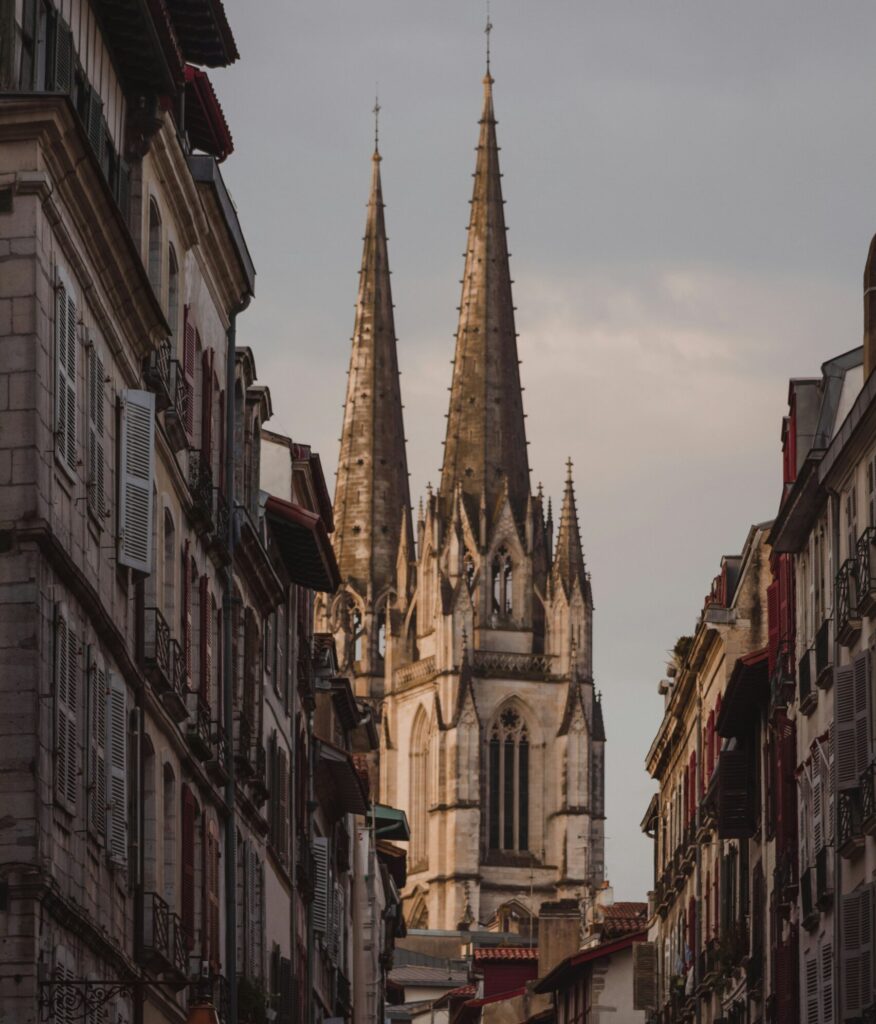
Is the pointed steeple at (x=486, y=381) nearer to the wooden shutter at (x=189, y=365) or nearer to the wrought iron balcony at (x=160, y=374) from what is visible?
the wooden shutter at (x=189, y=365)

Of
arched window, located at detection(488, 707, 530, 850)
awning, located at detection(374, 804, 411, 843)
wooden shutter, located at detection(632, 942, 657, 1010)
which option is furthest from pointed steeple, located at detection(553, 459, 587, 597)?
wooden shutter, located at detection(632, 942, 657, 1010)

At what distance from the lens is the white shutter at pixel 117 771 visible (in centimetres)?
2739

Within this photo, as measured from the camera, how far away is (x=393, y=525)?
19938 cm

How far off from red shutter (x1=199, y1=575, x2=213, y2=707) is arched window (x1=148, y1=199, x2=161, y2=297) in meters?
4.85

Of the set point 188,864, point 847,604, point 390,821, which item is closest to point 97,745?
point 188,864

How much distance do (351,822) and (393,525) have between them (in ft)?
432

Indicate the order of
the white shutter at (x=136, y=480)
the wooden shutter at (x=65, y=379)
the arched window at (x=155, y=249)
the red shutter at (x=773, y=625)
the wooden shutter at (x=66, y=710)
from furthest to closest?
the red shutter at (x=773, y=625)
the arched window at (x=155, y=249)
the white shutter at (x=136, y=480)
the wooden shutter at (x=65, y=379)
the wooden shutter at (x=66, y=710)

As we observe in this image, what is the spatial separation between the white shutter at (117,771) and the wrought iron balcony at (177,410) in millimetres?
4605

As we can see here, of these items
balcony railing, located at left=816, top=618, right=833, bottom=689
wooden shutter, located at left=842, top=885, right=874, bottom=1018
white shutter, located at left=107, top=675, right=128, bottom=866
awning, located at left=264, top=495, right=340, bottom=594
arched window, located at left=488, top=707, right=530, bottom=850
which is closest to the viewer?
white shutter, located at left=107, top=675, right=128, bottom=866

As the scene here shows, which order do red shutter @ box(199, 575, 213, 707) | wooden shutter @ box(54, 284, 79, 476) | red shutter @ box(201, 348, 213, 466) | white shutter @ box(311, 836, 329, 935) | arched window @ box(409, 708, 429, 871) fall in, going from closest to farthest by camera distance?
1. wooden shutter @ box(54, 284, 79, 476)
2. red shutter @ box(199, 575, 213, 707)
3. red shutter @ box(201, 348, 213, 466)
4. white shutter @ box(311, 836, 329, 935)
5. arched window @ box(409, 708, 429, 871)

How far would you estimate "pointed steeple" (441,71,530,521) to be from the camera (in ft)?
618

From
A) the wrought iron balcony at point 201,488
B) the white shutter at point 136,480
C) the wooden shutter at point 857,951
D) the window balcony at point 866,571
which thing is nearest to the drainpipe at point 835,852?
the wooden shutter at point 857,951

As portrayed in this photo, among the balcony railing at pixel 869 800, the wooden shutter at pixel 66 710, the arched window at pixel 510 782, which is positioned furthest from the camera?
the arched window at pixel 510 782

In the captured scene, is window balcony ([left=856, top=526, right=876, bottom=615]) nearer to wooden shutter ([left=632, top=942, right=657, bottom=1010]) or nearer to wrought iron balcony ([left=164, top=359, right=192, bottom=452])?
wrought iron balcony ([left=164, top=359, right=192, bottom=452])
